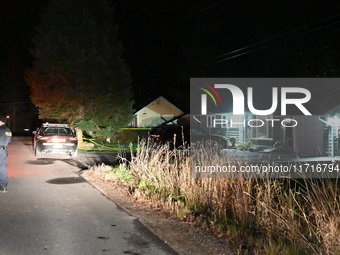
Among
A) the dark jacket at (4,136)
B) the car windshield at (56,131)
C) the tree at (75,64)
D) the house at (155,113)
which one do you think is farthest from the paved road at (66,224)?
the house at (155,113)

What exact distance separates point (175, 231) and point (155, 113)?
1385 inches

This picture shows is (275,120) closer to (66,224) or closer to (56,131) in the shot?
(56,131)

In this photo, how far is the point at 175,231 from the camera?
22.3 feet

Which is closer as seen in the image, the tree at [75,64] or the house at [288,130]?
the house at [288,130]

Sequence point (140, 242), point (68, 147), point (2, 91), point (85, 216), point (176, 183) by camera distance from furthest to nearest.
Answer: point (2, 91)
point (68, 147)
point (176, 183)
point (85, 216)
point (140, 242)

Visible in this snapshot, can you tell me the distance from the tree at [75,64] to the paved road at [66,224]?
1494 centimetres

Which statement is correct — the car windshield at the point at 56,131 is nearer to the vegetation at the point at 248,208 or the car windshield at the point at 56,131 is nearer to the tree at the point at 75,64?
the tree at the point at 75,64

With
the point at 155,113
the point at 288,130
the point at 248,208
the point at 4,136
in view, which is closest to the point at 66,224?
the point at 248,208

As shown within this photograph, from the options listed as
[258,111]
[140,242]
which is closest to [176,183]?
[140,242]

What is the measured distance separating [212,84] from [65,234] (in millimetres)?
24608

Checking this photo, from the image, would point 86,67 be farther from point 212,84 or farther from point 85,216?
point 85,216

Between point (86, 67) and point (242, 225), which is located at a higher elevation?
point (86, 67)

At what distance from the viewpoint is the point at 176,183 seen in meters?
9.25

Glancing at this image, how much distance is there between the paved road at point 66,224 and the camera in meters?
6.01
